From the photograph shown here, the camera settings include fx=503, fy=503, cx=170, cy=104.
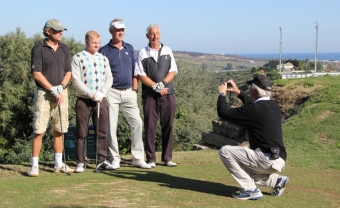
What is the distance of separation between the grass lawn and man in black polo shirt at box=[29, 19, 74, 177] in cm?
76

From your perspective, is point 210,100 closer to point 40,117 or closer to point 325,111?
point 325,111

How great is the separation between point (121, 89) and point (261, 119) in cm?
309

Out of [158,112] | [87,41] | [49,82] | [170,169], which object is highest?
[87,41]

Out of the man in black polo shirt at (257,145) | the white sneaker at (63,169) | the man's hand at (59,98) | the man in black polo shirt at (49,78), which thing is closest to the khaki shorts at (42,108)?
the man in black polo shirt at (49,78)

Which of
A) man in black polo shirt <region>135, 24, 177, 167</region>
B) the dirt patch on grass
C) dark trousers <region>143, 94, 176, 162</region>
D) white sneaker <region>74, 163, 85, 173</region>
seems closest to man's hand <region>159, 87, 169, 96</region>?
man in black polo shirt <region>135, 24, 177, 167</region>

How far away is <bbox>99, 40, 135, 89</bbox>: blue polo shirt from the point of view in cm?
873

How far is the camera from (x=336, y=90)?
13.8 metres

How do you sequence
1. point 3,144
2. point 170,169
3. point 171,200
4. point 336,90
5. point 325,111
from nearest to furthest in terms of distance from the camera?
point 171,200
point 170,169
point 325,111
point 336,90
point 3,144

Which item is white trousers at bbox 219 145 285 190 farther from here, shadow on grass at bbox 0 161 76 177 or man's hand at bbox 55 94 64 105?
shadow on grass at bbox 0 161 76 177

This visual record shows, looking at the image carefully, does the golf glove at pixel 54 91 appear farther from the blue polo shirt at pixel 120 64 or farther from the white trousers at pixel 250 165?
the white trousers at pixel 250 165

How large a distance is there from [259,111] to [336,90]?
26.4ft

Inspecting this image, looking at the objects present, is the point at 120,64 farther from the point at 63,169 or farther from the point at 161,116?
the point at 63,169

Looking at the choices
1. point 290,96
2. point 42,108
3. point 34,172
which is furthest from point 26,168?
point 290,96

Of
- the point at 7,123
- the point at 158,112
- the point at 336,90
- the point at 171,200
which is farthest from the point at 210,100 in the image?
the point at 171,200
